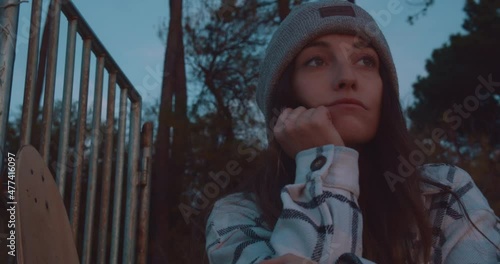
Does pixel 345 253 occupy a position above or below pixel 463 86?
below

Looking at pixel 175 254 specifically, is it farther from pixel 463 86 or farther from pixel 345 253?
pixel 463 86

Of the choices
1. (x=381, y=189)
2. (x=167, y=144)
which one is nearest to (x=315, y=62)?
(x=381, y=189)

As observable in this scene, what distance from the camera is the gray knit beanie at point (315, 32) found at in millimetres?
1560

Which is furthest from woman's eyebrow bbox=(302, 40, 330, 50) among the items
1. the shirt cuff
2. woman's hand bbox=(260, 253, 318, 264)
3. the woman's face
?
woman's hand bbox=(260, 253, 318, 264)

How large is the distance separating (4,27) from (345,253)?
3.09 ft

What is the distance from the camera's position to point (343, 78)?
1430 mm

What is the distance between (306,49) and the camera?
5.10 feet

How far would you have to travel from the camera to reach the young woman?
118 cm

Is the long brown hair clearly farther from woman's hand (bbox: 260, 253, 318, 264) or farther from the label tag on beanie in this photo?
woman's hand (bbox: 260, 253, 318, 264)

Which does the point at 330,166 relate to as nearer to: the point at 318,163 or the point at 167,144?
the point at 318,163

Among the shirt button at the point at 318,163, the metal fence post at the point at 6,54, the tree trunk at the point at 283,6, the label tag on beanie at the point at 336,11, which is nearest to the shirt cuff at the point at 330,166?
the shirt button at the point at 318,163

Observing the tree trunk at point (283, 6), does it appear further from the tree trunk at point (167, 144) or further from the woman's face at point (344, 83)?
the woman's face at point (344, 83)

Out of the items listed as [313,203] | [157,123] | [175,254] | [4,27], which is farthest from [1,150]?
[157,123]

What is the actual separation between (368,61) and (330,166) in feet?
1.45
